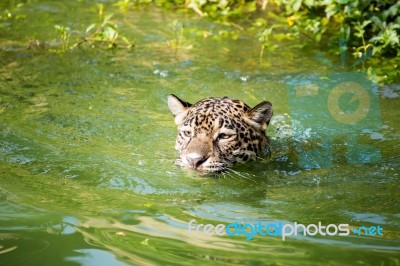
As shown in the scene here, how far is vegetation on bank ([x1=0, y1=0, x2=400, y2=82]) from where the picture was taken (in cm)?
1181

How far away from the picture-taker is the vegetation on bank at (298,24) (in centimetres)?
1181

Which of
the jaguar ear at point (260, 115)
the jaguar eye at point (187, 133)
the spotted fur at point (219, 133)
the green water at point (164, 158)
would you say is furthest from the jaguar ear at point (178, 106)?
the jaguar ear at point (260, 115)

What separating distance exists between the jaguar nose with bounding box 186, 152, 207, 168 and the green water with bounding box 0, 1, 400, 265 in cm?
21

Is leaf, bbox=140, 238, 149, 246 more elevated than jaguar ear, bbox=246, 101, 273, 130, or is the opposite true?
jaguar ear, bbox=246, 101, 273, 130

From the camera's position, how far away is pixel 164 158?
8.66 metres

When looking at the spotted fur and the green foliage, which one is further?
the green foliage

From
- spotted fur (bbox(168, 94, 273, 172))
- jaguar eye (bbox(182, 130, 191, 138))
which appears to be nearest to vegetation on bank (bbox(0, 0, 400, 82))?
spotted fur (bbox(168, 94, 273, 172))

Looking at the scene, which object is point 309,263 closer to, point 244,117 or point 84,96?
point 244,117

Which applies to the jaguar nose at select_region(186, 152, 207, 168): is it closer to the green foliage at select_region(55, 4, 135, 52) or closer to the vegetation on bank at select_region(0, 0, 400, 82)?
the vegetation on bank at select_region(0, 0, 400, 82)

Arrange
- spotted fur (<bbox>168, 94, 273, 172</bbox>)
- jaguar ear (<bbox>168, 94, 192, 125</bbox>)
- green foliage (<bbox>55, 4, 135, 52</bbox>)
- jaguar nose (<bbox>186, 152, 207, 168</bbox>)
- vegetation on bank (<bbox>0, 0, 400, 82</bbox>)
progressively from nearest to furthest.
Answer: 1. jaguar nose (<bbox>186, 152, 207, 168</bbox>)
2. spotted fur (<bbox>168, 94, 273, 172</bbox>)
3. jaguar ear (<bbox>168, 94, 192, 125</bbox>)
4. vegetation on bank (<bbox>0, 0, 400, 82</bbox>)
5. green foliage (<bbox>55, 4, 135, 52</bbox>)

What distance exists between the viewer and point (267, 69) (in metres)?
11.7

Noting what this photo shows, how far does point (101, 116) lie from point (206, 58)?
9.47 ft

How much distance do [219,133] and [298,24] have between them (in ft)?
17.5

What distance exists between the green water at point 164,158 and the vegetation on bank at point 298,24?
0.92ft
